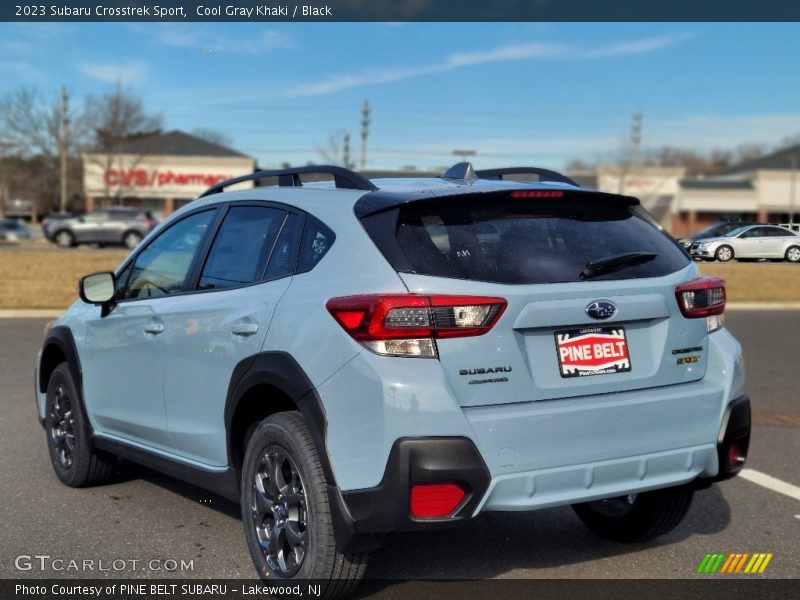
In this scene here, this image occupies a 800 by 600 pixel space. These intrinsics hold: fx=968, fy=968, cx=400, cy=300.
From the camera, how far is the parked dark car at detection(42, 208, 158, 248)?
1507 inches

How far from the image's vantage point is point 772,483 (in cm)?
616

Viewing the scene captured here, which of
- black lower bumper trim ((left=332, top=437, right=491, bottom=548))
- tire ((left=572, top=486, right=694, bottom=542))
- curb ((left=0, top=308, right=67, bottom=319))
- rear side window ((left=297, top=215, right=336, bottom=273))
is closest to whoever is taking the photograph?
black lower bumper trim ((left=332, top=437, right=491, bottom=548))

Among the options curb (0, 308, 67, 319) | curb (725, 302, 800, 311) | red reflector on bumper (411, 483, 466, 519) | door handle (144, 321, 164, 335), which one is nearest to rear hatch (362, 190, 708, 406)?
red reflector on bumper (411, 483, 466, 519)

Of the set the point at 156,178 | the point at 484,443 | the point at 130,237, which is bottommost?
the point at 130,237

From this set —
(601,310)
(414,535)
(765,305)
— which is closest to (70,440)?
(414,535)

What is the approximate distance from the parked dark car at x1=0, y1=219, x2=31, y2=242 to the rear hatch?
1644 inches

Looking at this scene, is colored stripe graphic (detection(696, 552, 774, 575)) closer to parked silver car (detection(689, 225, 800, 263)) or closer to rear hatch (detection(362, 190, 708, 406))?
rear hatch (detection(362, 190, 708, 406))

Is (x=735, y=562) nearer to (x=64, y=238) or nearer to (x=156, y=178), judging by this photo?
(x=64, y=238)

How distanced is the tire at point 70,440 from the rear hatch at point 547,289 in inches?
109

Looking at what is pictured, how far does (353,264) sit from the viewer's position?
3.77 metres

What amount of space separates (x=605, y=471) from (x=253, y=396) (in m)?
1.49

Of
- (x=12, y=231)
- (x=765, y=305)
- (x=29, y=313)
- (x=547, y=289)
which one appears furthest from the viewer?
(x=12, y=231)

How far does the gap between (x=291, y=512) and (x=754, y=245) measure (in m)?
2.45

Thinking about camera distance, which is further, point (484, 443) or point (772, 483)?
point (772, 483)
